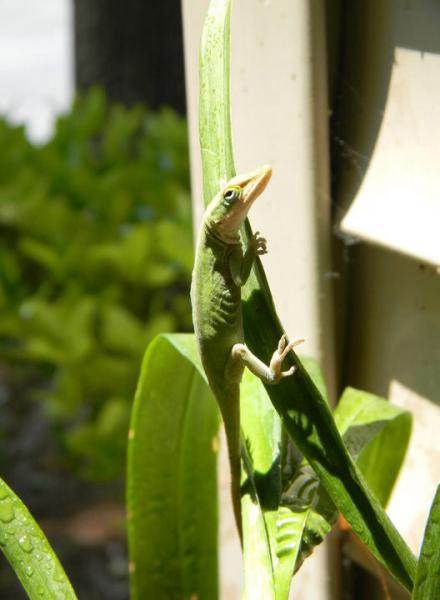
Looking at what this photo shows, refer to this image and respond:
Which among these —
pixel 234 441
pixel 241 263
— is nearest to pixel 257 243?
pixel 241 263

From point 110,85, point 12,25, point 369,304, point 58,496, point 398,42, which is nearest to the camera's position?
point 398,42

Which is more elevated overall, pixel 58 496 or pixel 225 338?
pixel 225 338

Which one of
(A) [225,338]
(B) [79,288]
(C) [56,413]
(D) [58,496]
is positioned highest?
(A) [225,338]

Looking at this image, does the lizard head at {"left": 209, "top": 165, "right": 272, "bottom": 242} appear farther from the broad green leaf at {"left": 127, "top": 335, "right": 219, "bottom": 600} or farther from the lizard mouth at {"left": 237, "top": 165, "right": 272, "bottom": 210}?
the broad green leaf at {"left": 127, "top": 335, "right": 219, "bottom": 600}

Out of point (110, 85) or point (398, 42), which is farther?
point (110, 85)

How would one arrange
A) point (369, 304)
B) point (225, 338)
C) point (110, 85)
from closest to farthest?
point (225, 338), point (369, 304), point (110, 85)

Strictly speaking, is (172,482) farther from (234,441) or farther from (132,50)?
(132,50)


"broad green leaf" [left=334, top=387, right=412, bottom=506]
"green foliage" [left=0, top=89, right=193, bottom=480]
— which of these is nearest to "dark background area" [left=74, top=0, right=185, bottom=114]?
"green foliage" [left=0, top=89, right=193, bottom=480]

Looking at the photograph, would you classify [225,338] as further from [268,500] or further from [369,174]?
[369,174]

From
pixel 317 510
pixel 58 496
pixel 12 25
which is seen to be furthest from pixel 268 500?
pixel 12 25
